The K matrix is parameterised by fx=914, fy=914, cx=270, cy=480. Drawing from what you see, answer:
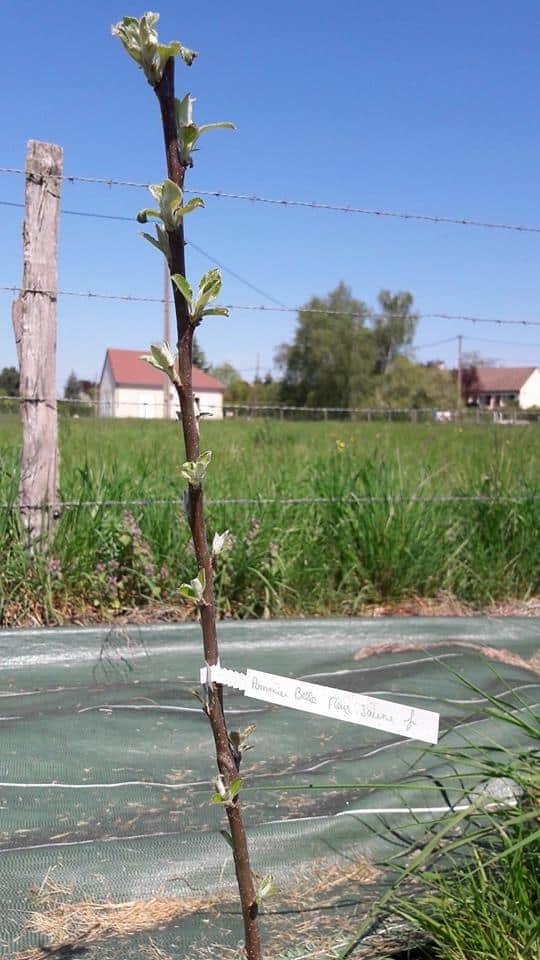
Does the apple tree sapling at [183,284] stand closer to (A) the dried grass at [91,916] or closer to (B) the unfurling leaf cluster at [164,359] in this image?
(B) the unfurling leaf cluster at [164,359]

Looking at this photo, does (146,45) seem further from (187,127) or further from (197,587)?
(197,587)

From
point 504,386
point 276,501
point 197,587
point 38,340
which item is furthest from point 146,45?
point 504,386

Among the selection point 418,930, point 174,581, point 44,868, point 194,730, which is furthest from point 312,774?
point 174,581

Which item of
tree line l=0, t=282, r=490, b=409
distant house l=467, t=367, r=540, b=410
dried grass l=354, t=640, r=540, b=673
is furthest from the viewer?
distant house l=467, t=367, r=540, b=410

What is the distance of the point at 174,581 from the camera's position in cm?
332

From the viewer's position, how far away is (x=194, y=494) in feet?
3.17

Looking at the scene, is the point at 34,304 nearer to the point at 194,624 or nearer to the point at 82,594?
the point at 82,594

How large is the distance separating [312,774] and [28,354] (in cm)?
177

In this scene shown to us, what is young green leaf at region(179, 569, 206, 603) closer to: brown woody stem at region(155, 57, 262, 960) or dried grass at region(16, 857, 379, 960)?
brown woody stem at region(155, 57, 262, 960)

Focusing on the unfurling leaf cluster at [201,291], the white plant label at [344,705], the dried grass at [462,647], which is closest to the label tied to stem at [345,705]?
the white plant label at [344,705]

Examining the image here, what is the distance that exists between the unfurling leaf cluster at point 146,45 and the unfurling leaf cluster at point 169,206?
11cm

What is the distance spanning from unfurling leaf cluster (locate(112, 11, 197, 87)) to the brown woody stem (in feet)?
0.06

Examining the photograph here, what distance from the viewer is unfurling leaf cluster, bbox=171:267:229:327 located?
0.92 m

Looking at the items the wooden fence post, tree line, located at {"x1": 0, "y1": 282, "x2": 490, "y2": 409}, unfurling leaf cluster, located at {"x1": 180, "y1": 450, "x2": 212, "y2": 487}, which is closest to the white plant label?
unfurling leaf cluster, located at {"x1": 180, "y1": 450, "x2": 212, "y2": 487}
